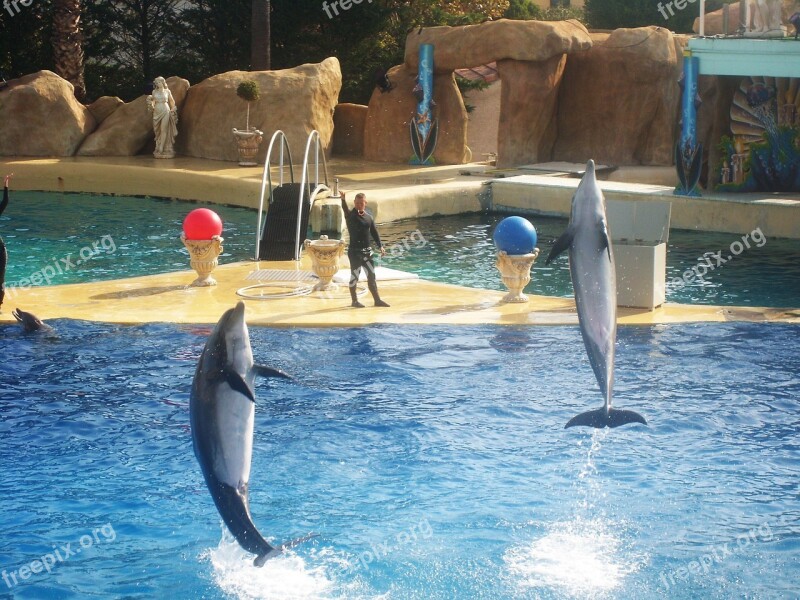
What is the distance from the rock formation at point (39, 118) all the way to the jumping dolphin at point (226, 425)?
19518 mm

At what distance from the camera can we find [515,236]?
11.8 meters

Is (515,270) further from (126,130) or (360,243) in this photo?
(126,130)

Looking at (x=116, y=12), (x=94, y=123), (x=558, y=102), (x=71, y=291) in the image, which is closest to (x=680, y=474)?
(x=71, y=291)

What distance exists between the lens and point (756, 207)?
1791cm

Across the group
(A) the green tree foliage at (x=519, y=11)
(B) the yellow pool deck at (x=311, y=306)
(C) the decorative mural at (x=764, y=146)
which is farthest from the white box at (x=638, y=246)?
(A) the green tree foliage at (x=519, y=11)

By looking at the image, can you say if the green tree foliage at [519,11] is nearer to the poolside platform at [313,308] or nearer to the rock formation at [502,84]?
the rock formation at [502,84]

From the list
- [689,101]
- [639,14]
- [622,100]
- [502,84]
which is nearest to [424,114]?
[502,84]

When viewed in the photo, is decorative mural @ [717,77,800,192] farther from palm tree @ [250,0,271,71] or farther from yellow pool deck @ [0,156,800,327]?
palm tree @ [250,0,271,71]

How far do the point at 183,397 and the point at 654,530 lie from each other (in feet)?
12.8

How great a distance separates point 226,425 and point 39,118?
19.7 m

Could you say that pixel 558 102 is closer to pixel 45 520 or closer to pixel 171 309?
pixel 171 309

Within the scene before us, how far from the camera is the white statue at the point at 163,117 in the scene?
23219 mm

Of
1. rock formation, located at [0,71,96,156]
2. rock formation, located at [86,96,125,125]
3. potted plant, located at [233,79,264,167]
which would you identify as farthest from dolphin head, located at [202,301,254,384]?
rock formation, located at [86,96,125,125]

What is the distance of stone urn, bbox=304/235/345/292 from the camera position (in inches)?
485
